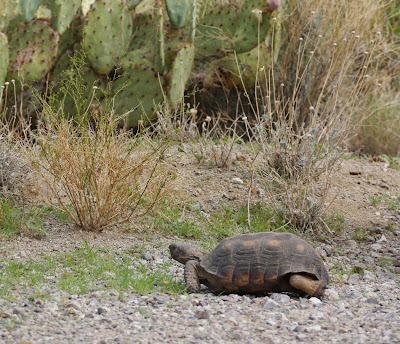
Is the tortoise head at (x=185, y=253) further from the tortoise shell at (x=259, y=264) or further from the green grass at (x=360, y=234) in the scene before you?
the green grass at (x=360, y=234)

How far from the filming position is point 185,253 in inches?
164

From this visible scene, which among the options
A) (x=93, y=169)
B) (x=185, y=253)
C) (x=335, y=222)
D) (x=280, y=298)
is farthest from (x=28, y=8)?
(x=280, y=298)

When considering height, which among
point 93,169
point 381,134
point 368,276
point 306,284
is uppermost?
point 93,169

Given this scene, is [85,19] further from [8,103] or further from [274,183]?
[274,183]

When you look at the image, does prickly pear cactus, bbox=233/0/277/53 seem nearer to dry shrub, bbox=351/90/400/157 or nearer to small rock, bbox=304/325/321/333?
dry shrub, bbox=351/90/400/157

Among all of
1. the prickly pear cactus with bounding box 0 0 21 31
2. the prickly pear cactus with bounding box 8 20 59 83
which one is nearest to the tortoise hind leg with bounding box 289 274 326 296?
the prickly pear cactus with bounding box 8 20 59 83

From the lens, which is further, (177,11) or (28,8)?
(177,11)

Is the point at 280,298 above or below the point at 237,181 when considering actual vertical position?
above

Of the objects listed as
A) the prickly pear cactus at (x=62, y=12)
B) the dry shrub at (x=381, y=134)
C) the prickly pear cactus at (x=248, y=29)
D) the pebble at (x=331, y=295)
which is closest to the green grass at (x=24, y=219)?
the pebble at (x=331, y=295)

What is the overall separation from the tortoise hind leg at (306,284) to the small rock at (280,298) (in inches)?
3.4

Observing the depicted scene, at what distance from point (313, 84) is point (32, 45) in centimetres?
338

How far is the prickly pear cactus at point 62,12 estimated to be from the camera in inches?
287

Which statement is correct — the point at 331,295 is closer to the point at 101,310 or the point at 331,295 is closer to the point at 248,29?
the point at 101,310

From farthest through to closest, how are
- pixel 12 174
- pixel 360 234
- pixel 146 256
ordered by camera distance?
pixel 360 234
pixel 12 174
pixel 146 256
